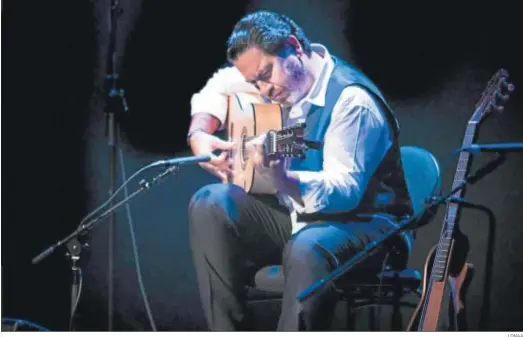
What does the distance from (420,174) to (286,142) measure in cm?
57

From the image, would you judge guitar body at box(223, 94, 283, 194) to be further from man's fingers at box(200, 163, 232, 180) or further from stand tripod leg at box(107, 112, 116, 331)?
stand tripod leg at box(107, 112, 116, 331)

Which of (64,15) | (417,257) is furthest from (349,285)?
(64,15)

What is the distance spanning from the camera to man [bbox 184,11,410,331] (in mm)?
3260

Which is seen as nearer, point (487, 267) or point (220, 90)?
point (487, 267)

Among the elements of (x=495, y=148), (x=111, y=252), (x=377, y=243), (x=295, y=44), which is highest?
(x=295, y=44)

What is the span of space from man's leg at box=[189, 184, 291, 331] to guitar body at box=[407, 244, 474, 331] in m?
0.59

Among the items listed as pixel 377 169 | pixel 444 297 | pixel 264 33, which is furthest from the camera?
pixel 264 33

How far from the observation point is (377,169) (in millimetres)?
3291

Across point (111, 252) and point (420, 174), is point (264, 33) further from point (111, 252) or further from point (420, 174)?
point (111, 252)

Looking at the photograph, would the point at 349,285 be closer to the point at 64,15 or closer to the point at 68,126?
the point at 68,126

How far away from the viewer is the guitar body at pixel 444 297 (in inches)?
125

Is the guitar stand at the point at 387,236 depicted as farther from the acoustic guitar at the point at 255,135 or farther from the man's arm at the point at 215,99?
the man's arm at the point at 215,99

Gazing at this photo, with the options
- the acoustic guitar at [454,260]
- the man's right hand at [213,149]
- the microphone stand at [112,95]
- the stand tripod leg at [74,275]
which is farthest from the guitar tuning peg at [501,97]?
the stand tripod leg at [74,275]

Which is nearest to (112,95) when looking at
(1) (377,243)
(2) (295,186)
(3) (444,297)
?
(2) (295,186)
